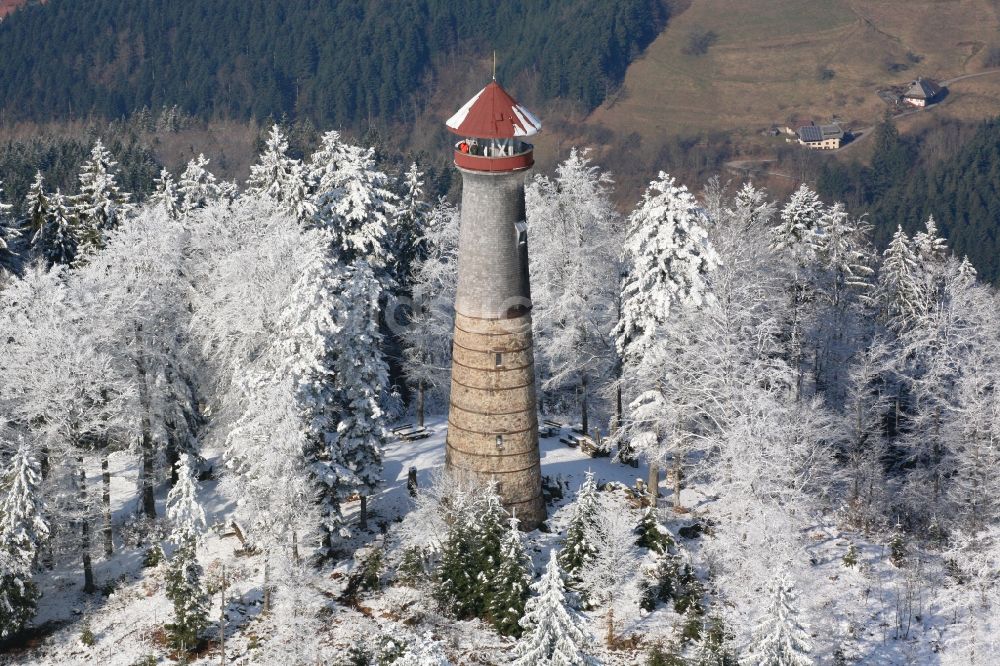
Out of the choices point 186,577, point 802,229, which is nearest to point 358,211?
point 186,577

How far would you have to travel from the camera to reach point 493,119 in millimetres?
34375

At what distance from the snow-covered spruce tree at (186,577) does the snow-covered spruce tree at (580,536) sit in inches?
452

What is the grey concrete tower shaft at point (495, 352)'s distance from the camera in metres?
34.8

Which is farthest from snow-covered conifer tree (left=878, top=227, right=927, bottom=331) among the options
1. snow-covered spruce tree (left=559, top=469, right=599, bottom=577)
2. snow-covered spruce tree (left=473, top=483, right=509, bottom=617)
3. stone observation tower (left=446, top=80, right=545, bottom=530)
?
snow-covered spruce tree (left=473, top=483, right=509, bottom=617)

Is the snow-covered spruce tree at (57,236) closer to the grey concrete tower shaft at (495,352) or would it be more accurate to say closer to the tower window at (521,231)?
the grey concrete tower shaft at (495,352)

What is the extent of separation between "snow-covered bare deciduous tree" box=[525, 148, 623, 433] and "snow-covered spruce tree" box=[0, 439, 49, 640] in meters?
23.1

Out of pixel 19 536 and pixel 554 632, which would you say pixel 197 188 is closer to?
pixel 19 536

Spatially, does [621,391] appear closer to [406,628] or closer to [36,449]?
[406,628]

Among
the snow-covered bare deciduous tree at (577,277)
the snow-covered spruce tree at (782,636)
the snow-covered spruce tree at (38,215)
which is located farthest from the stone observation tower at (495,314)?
the snow-covered spruce tree at (38,215)

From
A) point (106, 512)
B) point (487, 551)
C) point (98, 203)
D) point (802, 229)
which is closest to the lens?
point (487, 551)

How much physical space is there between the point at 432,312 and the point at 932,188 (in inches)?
4050

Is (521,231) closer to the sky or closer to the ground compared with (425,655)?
closer to the sky

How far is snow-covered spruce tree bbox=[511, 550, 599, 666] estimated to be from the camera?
28.7 meters

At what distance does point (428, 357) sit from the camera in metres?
53.2
